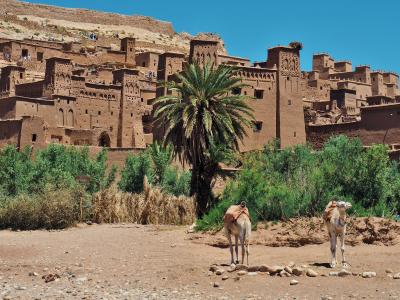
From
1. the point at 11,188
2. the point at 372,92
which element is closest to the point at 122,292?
the point at 11,188

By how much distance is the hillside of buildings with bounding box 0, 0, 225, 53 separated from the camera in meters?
79.1

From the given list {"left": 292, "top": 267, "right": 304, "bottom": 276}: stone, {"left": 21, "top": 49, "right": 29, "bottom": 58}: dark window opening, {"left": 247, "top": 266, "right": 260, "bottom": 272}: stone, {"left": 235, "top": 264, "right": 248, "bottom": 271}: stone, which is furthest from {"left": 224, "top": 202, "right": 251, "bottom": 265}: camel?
{"left": 21, "top": 49, "right": 29, "bottom": 58}: dark window opening

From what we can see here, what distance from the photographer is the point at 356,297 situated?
1200 cm

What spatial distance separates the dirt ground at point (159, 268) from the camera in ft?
41.7

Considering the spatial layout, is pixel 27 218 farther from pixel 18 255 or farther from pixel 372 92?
pixel 372 92

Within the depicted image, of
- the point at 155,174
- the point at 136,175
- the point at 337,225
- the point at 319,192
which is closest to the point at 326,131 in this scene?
the point at 155,174

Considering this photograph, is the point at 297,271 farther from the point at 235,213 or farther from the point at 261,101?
the point at 261,101

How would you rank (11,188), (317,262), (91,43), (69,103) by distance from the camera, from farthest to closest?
1. (91,43)
2. (69,103)
3. (11,188)
4. (317,262)

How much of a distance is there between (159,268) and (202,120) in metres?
9.58

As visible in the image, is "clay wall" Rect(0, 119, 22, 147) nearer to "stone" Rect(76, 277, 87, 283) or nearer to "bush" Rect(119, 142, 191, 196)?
"bush" Rect(119, 142, 191, 196)

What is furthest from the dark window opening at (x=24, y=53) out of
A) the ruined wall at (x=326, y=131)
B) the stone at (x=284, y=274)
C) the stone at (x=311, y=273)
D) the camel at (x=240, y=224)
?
the stone at (x=311, y=273)

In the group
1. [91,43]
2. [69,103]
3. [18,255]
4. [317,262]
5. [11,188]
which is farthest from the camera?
[91,43]

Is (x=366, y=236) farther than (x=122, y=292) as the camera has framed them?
Yes

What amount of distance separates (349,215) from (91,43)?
61.2 meters
